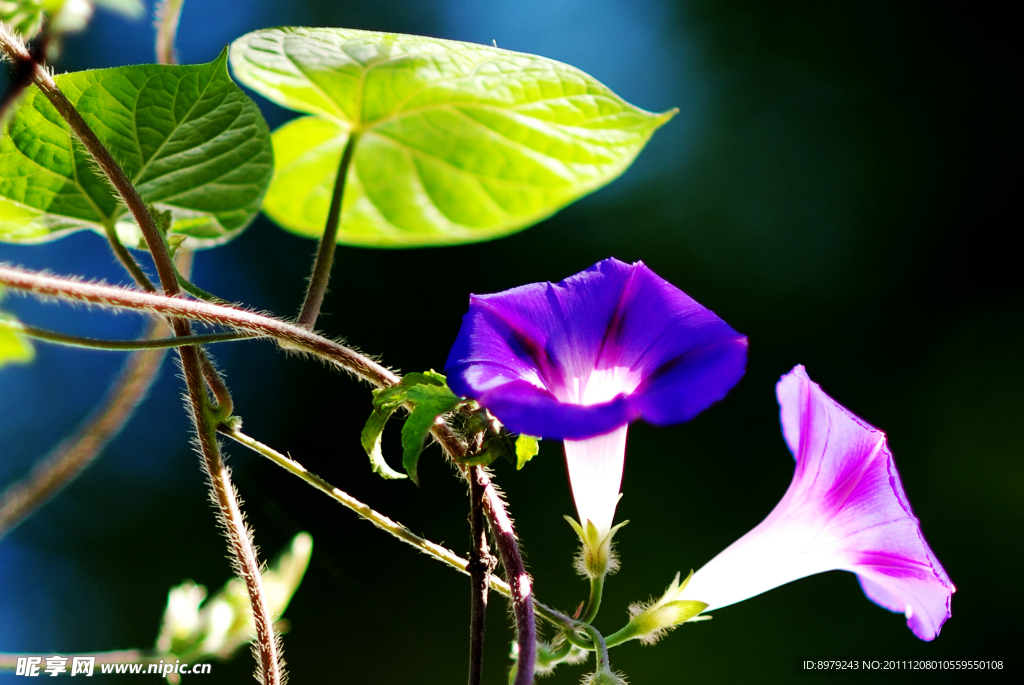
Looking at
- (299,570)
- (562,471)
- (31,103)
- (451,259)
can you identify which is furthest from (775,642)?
(31,103)

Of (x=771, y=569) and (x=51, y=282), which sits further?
(x=771, y=569)

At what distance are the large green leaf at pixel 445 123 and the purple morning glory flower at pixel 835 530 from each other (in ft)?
0.56

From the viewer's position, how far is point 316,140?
577mm

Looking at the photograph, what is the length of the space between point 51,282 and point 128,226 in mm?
323

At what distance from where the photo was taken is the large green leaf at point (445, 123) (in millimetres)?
428

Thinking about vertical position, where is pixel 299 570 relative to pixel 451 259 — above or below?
above

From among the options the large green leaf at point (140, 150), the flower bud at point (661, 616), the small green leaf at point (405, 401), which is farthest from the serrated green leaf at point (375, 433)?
the large green leaf at point (140, 150)

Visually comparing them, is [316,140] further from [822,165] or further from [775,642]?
[822,165]

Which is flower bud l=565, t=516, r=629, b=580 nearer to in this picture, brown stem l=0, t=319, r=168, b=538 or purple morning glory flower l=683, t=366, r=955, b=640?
purple morning glory flower l=683, t=366, r=955, b=640

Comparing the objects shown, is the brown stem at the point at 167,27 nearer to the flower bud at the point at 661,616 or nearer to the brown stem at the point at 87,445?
the brown stem at the point at 87,445

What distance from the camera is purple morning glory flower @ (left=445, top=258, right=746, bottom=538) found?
0.96 ft

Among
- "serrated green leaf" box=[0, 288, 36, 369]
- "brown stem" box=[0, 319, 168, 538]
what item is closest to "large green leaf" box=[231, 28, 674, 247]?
"brown stem" box=[0, 319, 168, 538]

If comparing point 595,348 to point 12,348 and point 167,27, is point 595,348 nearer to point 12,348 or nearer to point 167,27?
point 12,348

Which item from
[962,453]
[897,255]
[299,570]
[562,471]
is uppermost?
[299,570]
